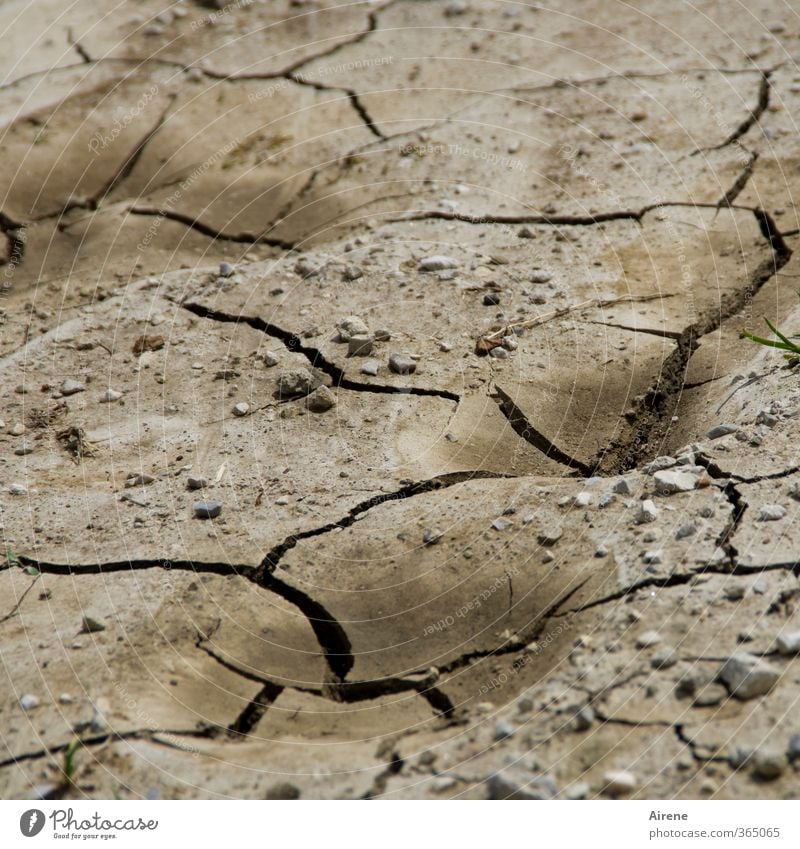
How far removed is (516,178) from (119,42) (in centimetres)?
233

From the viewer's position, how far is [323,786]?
2.01m

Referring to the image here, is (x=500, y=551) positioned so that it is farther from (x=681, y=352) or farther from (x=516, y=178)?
(x=516, y=178)

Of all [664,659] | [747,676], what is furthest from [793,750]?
[664,659]

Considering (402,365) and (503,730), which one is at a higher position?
(402,365)

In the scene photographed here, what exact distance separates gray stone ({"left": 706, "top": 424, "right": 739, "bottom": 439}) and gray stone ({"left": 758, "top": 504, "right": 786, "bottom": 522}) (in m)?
0.37

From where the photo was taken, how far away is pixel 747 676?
1.98m

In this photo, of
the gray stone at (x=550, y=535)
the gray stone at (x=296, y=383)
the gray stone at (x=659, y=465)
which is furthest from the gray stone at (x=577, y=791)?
the gray stone at (x=296, y=383)

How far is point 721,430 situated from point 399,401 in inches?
39.9

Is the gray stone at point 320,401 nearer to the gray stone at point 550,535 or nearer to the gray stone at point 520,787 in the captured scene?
the gray stone at point 550,535

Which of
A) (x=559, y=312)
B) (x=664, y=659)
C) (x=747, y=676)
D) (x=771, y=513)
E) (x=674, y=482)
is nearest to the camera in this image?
(x=747, y=676)

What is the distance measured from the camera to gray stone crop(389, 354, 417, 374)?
10.5 feet

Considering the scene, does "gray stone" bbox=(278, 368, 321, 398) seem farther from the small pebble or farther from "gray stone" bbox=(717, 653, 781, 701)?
"gray stone" bbox=(717, 653, 781, 701)

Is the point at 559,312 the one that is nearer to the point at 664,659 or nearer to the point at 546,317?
the point at 546,317
